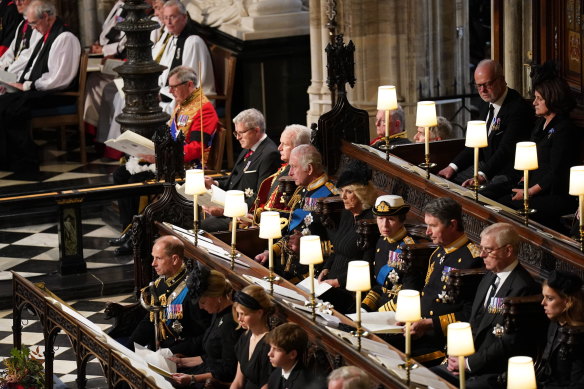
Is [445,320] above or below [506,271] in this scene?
below

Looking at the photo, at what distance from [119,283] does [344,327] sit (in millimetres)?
4158

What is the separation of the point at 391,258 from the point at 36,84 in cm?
730

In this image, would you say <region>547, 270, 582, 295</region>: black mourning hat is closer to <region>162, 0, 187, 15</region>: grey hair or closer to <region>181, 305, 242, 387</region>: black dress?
<region>181, 305, 242, 387</region>: black dress

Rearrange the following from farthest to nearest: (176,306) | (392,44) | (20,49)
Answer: (20,49) < (392,44) < (176,306)

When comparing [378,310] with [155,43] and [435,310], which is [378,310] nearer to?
[435,310]

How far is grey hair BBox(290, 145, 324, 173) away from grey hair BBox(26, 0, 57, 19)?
6024mm

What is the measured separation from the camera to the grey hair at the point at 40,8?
1471 cm

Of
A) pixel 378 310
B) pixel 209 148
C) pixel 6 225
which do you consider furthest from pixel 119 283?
pixel 378 310

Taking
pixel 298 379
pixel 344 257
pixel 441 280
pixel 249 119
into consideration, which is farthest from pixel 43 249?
pixel 298 379

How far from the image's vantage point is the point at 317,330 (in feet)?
24.0

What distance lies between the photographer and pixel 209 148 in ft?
39.7

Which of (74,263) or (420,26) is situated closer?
(74,263)

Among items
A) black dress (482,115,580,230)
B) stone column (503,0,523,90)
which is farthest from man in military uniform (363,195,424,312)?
stone column (503,0,523,90)

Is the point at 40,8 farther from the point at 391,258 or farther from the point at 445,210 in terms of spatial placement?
the point at 445,210
